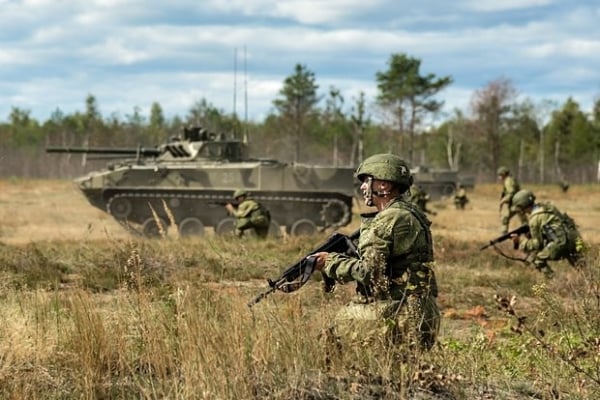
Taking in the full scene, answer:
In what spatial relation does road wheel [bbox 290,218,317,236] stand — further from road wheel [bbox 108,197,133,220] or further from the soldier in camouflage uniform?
the soldier in camouflage uniform

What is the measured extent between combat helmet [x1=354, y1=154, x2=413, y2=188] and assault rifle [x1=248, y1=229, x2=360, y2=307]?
1.39 feet

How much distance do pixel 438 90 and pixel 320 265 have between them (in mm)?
51256

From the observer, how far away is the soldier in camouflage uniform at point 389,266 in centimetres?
420

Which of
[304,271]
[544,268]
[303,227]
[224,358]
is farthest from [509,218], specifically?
[224,358]

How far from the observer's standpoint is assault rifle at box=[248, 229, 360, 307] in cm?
448

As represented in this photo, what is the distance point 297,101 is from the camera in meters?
57.9

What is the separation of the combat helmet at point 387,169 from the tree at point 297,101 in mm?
51771

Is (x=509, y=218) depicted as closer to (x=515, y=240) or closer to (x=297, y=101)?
(x=515, y=240)

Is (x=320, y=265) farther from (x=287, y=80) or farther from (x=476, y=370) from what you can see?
(x=287, y=80)

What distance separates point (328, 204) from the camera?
18.4m

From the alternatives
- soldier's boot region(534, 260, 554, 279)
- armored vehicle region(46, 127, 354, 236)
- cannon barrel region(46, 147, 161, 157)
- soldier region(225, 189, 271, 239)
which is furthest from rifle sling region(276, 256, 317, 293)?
cannon barrel region(46, 147, 161, 157)

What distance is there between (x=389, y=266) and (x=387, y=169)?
0.52m

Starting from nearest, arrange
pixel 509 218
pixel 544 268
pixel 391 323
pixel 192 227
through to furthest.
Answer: pixel 391 323, pixel 544 268, pixel 509 218, pixel 192 227

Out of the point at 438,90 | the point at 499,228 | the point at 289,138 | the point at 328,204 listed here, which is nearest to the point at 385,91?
the point at 438,90
